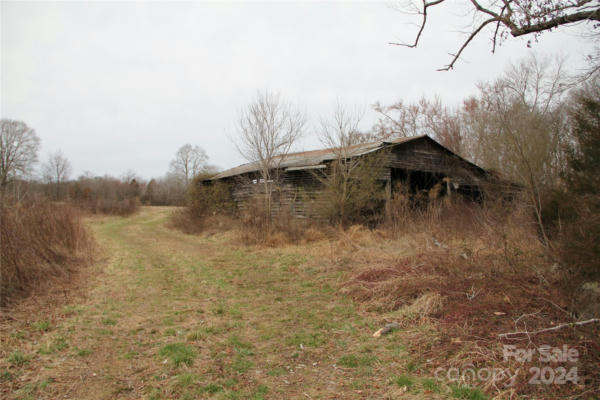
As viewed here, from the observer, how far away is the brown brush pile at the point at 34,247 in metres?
6.34

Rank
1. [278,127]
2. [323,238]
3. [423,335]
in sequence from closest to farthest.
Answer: [423,335], [323,238], [278,127]

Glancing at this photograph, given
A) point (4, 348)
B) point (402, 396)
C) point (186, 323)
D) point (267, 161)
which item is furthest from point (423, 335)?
point (267, 161)

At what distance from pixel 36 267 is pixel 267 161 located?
10.2 m

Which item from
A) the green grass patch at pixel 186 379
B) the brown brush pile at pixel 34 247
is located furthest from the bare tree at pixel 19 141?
the green grass patch at pixel 186 379

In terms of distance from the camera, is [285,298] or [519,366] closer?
[519,366]

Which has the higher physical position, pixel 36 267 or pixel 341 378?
pixel 36 267

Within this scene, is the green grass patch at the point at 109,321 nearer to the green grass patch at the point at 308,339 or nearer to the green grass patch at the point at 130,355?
the green grass patch at the point at 130,355

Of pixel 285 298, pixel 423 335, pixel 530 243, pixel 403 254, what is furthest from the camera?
pixel 403 254

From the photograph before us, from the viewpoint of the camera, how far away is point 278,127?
15.6 m

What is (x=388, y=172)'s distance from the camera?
15.4 metres

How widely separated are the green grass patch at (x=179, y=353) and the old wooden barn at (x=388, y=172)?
9934 millimetres

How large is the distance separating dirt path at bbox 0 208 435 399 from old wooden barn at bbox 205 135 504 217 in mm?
7560

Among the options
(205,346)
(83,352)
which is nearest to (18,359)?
(83,352)

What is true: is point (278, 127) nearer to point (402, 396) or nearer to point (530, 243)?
point (530, 243)
